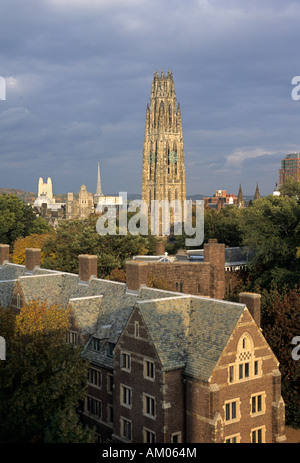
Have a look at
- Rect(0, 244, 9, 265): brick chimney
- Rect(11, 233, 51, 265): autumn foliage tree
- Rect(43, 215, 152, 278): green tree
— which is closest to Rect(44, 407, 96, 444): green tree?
Rect(0, 244, 9, 265): brick chimney

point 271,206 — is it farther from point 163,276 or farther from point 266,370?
point 266,370

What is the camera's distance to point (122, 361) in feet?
103

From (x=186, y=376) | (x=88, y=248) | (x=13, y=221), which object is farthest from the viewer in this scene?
(x=13, y=221)

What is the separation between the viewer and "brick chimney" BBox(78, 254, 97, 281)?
42.2 meters

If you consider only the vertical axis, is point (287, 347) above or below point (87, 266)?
below

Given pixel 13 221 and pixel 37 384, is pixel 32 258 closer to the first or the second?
pixel 37 384

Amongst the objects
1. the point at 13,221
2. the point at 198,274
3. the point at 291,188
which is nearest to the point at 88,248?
the point at 198,274

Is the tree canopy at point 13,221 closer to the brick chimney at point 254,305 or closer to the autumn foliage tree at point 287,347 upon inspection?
the autumn foliage tree at point 287,347

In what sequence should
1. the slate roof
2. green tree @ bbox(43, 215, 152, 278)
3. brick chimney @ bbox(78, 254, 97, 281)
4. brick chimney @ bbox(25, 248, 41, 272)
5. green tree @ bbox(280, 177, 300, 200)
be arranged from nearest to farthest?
the slate roof → brick chimney @ bbox(78, 254, 97, 281) → brick chimney @ bbox(25, 248, 41, 272) → green tree @ bbox(43, 215, 152, 278) → green tree @ bbox(280, 177, 300, 200)

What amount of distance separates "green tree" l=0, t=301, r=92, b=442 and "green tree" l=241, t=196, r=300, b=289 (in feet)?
113

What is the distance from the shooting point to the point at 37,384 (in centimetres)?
2994

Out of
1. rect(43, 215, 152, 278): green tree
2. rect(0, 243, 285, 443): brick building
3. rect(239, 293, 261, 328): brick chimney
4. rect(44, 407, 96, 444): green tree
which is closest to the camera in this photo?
rect(44, 407, 96, 444): green tree

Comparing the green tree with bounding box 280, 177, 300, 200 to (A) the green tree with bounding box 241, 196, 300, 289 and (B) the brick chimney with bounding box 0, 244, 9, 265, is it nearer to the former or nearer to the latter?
(A) the green tree with bounding box 241, 196, 300, 289

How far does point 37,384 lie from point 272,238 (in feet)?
135
